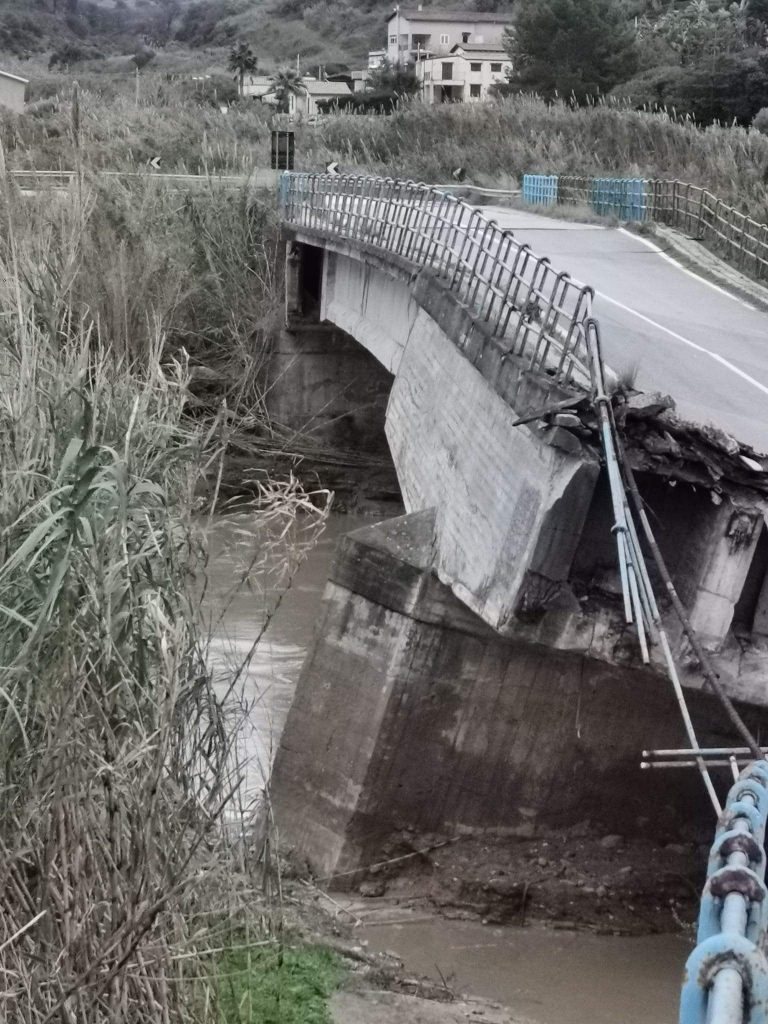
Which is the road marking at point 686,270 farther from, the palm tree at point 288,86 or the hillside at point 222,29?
the hillside at point 222,29

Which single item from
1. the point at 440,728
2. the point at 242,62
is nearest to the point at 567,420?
the point at 440,728

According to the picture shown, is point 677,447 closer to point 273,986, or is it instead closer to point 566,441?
point 566,441

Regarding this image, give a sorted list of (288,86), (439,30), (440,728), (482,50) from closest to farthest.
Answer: (440,728)
(288,86)
(482,50)
(439,30)

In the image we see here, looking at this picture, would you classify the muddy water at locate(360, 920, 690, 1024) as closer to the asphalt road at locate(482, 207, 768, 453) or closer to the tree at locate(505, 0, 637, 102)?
the asphalt road at locate(482, 207, 768, 453)

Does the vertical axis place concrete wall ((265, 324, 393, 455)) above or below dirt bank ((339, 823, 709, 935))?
above

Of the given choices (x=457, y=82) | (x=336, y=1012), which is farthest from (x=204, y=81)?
(x=336, y=1012)

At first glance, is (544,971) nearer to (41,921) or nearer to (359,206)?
(41,921)

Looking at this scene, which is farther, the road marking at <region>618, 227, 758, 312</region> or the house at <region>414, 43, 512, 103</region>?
the house at <region>414, 43, 512, 103</region>

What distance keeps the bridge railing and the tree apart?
4227cm

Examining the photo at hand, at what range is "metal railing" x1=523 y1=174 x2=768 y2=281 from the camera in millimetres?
24500

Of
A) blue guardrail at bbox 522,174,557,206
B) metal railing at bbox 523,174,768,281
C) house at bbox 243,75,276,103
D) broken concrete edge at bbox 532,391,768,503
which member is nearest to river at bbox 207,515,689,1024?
broken concrete edge at bbox 532,391,768,503

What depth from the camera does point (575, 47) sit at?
2638 inches

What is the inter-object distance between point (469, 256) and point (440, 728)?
18.0 ft

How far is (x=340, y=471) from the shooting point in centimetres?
2389
